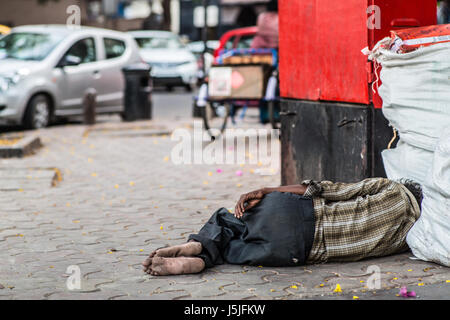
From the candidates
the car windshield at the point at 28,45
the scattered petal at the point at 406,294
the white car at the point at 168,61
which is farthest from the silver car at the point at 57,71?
the scattered petal at the point at 406,294

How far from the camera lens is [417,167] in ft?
16.1

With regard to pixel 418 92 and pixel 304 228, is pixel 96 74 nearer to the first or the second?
pixel 418 92

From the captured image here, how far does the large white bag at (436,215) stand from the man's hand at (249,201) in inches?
37.5

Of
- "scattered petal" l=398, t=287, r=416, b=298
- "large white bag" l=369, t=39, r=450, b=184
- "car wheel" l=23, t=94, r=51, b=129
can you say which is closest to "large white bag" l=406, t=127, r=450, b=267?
"large white bag" l=369, t=39, r=450, b=184

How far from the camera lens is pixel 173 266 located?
4270 mm

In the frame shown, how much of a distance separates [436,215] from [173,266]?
60.2 inches

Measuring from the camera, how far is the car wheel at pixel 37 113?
12.8 m

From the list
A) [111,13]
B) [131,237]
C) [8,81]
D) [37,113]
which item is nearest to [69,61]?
[37,113]

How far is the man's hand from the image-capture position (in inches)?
179

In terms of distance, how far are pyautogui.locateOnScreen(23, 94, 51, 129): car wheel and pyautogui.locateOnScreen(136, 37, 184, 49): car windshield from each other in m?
12.0

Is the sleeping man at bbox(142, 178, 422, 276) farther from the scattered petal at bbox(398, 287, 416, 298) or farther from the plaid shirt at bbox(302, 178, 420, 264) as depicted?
the scattered petal at bbox(398, 287, 416, 298)

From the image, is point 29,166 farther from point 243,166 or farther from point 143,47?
point 143,47
